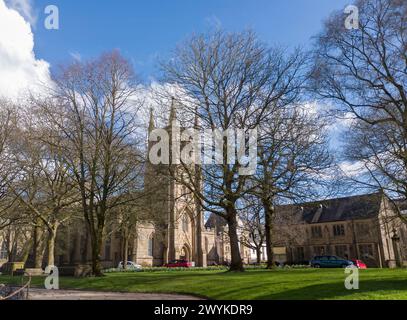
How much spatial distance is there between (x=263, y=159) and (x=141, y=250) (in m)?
41.1

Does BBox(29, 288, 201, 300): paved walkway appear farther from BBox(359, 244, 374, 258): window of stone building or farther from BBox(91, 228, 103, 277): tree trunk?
BBox(359, 244, 374, 258): window of stone building

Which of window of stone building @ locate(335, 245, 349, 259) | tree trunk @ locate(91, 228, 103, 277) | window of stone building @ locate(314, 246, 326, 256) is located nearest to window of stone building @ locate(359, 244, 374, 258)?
window of stone building @ locate(335, 245, 349, 259)

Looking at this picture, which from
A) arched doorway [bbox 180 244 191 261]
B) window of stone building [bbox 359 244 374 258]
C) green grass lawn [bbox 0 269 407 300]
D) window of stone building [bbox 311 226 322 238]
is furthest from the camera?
window of stone building [bbox 311 226 322 238]

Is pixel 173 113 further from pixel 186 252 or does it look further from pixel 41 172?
pixel 186 252

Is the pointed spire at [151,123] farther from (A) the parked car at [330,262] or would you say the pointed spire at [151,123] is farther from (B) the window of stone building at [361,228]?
(B) the window of stone building at [361,228]

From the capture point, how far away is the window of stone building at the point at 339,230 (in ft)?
207

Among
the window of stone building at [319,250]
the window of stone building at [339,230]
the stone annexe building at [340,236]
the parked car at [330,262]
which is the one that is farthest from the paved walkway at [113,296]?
the window of stone building at [319,250]

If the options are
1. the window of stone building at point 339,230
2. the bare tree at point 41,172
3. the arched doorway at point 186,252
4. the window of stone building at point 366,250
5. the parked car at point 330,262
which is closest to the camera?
the bare tree at point 41,172

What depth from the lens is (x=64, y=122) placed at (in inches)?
1119

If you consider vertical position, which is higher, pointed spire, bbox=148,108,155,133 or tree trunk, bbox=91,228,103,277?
pointed spire, bbox=148,108,155,133

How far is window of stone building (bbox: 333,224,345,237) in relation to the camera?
207ft
